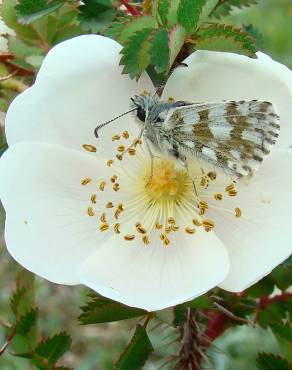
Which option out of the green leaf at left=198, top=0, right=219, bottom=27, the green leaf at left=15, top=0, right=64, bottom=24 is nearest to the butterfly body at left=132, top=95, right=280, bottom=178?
the green leaf at left=198, top=0, right=219, bottom=27

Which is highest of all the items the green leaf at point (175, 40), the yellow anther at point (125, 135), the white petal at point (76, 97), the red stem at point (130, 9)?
the green leaf at point (175, 40)

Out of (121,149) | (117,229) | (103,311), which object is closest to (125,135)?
(121,149)

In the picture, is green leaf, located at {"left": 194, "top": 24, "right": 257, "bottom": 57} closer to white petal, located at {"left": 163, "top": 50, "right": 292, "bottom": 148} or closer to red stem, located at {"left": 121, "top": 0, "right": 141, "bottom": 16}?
white petal, located at {"left": 163, "top": 50, "right": 292, "bottom": 148}

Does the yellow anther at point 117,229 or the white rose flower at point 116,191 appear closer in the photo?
the white rose flower at point 116,191

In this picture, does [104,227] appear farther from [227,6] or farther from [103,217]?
[227,6]

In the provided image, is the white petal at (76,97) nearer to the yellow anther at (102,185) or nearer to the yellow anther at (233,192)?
the yellow anther at (102,185)

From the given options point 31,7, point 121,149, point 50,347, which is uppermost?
point 31,7

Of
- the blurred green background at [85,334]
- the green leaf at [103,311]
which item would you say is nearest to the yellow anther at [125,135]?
the green leaf at [103,311]
